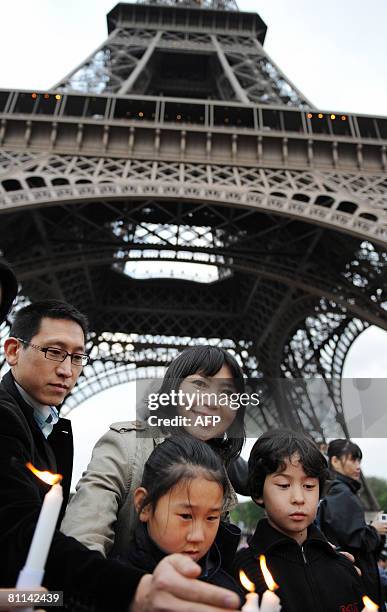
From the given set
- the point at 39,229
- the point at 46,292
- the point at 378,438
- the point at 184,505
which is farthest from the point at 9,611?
the point at 46,292

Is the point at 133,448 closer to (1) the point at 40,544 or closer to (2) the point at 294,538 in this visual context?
(2) the point at 294,538

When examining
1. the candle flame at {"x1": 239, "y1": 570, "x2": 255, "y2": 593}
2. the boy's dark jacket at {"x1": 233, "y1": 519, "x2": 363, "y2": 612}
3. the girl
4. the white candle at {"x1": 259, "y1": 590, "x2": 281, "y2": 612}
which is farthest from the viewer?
the boy's dark jacket at {"x1": 233, "y1": 519, "x2": 363, "y2": 612}

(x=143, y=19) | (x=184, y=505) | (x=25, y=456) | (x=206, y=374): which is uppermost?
(x=143, y=19)

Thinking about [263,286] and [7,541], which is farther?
[263,286]

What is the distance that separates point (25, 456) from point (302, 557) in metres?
1.24

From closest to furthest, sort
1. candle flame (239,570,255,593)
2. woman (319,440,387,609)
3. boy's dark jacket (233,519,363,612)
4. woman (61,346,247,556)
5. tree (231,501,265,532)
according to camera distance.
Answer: candle flame (239,570,255,593), woman (61,346,247,556), boy's dark jacket (233,519,363,612), woman (319,440,387,609), tree (231,501,265,532)

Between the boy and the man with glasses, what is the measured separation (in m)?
0.81

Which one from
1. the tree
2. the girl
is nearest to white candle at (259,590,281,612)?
the girl

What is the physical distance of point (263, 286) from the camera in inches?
702

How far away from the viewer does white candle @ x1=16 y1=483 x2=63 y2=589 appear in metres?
0.64

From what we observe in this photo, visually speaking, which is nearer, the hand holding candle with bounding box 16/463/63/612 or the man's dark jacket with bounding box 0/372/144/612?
the hand holding candle with bounding box 16/463/63/612

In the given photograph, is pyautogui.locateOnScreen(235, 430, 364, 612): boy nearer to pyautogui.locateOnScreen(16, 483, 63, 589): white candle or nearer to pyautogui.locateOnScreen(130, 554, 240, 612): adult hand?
pyautogui.locateOnScreen(130, 554, 240, 612): adult hand

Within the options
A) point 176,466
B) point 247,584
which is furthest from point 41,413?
point 247,584

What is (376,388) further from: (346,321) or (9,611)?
(346,321)
